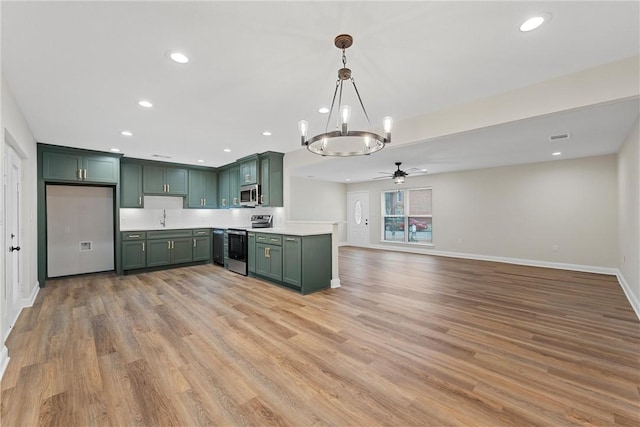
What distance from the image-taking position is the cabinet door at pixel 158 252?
5859 millimetres

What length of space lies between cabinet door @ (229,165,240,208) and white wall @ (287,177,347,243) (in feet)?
4.96

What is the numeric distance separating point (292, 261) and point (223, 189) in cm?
377

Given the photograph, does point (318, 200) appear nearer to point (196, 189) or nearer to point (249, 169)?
point (249, 169)

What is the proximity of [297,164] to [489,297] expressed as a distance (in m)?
3.96

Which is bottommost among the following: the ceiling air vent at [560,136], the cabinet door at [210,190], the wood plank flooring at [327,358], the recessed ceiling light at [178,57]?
the wood plank flooring at [327,358]

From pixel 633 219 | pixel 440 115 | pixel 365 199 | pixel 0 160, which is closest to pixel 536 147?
pixel 633 219

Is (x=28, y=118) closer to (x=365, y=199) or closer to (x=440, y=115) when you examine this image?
(x=440, y=115)

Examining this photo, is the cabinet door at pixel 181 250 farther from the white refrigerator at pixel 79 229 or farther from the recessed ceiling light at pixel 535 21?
the recessed ceiling light at pixel 535 21

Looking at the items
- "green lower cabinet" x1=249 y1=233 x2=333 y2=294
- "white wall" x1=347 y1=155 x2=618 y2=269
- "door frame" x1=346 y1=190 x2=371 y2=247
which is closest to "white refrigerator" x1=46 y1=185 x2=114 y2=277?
"green lower cabinet" x1=249 y1=233 x2=333 y2=294

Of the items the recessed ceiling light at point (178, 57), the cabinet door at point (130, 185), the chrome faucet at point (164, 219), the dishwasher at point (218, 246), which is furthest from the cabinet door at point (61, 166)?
the recessed ceiling light at point (178, 57)

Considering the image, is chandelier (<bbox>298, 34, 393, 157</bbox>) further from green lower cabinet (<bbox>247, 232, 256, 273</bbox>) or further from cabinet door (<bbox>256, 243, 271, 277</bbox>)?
green lower cabinet (<bbox>247, 232, 256, 273</bbox>)

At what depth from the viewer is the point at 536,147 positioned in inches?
189

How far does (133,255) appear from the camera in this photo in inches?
223

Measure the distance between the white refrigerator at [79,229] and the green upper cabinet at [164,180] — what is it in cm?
70
